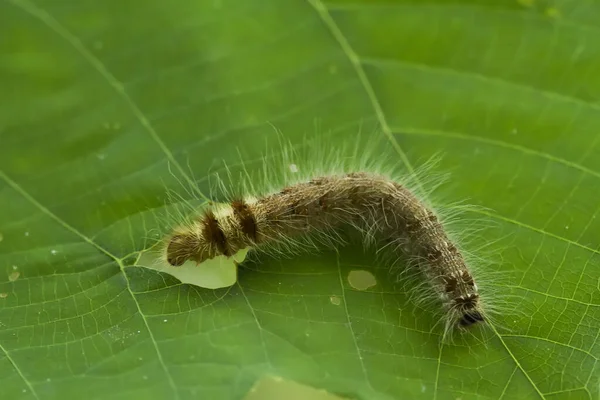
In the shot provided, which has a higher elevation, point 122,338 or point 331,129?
point 331,129

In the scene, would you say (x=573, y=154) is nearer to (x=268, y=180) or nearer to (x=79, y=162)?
(x=268, y=180)

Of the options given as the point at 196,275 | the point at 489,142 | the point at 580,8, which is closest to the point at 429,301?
the point at 489,142

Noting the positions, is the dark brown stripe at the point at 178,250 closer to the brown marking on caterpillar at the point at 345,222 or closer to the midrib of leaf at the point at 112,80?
the brown marking on caterpillar at the point at 345,222

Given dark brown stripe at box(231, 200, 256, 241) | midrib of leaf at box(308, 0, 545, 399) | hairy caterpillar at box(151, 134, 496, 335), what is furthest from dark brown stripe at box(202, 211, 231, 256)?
midrib of leaf at box(308, 0, 545, 399)

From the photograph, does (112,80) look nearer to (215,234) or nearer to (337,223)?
(215,234)

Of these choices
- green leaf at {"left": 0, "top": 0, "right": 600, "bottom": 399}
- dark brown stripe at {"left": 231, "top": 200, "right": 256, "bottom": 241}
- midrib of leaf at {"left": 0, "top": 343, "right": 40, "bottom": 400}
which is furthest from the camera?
dark brown stripe at {"left": 231, "top": 200, "right": 256, "bottom": 241}

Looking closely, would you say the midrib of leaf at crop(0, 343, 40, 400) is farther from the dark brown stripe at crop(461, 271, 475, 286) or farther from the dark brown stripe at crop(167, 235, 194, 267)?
the dark brown stripe at crop(461, 271, 475, 286)

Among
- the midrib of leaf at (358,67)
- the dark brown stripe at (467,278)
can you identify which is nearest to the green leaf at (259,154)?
the midrib of leaf at (358,67)
